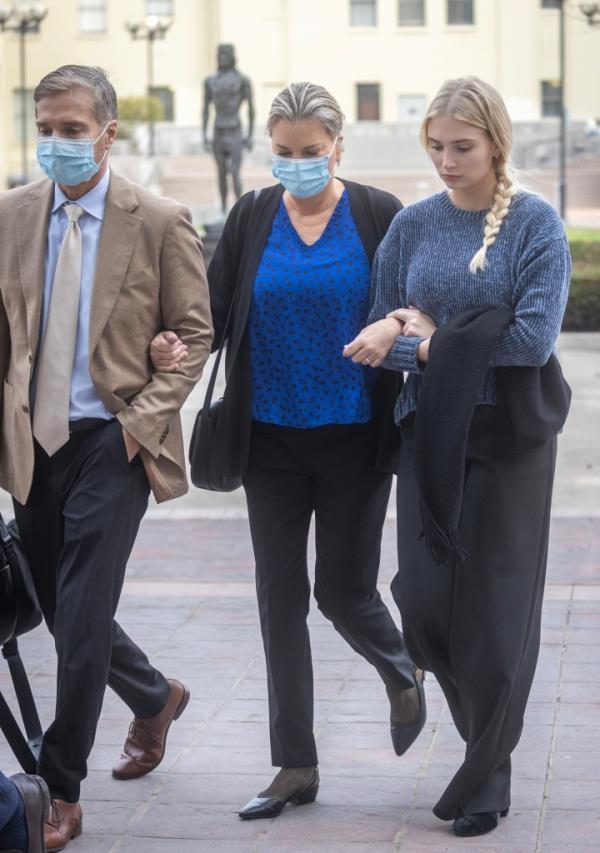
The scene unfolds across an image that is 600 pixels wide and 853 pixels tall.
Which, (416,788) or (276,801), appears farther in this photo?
(416,788)

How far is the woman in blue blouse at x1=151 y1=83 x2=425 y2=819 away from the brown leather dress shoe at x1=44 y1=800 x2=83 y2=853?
0.43m

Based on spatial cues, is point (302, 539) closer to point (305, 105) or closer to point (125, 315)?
point (125, 315)

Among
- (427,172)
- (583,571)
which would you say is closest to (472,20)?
(427,172)

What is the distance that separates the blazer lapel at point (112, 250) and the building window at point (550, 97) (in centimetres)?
5924

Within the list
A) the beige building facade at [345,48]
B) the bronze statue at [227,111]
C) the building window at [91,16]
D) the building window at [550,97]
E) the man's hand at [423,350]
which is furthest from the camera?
the building window at [550,97]

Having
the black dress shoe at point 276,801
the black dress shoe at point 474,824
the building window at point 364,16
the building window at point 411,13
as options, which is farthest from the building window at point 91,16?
the black dress shoe at point 474,824

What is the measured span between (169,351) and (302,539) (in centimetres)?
60

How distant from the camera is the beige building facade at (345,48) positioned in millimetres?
60938

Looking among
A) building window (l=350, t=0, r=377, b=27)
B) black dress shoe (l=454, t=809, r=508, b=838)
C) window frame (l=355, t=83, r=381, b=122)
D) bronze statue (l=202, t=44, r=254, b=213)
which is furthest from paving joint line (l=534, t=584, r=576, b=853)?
building window (l=350, t=0, r=377, b=27)

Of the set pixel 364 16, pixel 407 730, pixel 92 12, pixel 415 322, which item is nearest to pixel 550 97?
pixel 364 16

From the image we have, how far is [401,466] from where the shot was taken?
402 centimetres

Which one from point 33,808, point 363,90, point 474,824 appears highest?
point 363,90

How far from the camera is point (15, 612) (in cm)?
394

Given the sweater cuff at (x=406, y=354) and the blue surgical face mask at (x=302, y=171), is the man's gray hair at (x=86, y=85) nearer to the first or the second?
the blue surgical face mask at (x=302, y=171)
